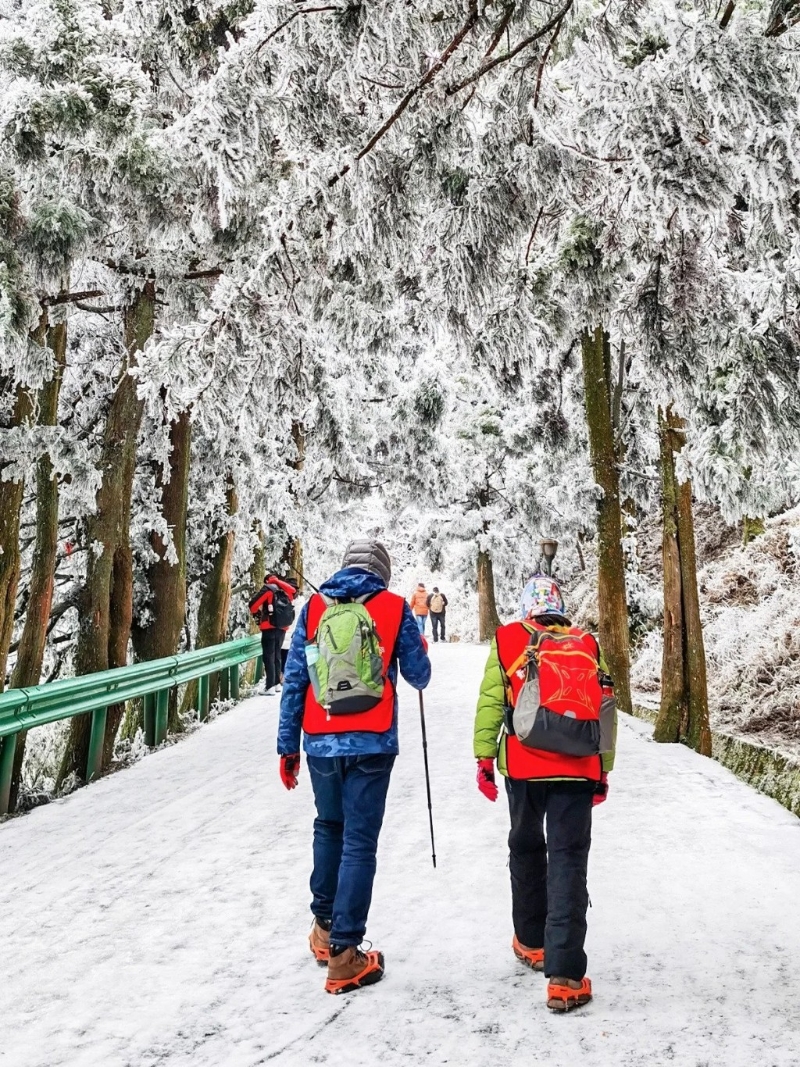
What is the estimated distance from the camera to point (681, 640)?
10398mm

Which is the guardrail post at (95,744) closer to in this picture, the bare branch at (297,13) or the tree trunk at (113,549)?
the tree trunk at (113,549)

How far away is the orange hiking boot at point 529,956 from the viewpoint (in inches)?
167

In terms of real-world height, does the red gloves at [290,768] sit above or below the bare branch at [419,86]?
below

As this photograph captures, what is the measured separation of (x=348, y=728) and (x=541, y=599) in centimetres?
109

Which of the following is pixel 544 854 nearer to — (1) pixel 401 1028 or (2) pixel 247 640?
(1) pixel 401 1028

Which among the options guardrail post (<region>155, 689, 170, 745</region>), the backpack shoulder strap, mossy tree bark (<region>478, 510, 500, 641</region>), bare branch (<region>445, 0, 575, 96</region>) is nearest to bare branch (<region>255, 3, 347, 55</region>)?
bare branch (<region>445, 0, 575, 96</region>)

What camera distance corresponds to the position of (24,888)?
5578 mm

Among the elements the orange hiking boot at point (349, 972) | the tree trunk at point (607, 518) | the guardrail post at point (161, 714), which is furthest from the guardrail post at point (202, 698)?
the orange hiking boot at point (349, 972)

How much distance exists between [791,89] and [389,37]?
2395 millimetres

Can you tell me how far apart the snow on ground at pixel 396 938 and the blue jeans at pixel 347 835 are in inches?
12.1

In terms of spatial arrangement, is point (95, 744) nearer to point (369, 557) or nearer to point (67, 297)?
point (67, 297)

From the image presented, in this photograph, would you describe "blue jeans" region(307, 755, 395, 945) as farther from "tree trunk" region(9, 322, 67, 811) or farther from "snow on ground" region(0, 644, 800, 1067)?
"tree trunk" region(9, 322, 67, 811)

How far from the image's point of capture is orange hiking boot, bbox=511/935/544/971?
425cm

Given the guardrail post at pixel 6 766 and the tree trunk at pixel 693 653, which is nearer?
the guardrail post at pixel 6 766
